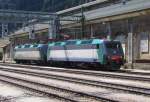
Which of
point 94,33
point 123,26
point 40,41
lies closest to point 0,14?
point 40,41

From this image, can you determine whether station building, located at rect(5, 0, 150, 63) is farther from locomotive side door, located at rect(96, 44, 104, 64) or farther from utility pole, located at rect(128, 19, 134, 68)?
locomotive side door, located at rect(96, 44, 104, 64)

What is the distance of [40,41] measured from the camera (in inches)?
2093

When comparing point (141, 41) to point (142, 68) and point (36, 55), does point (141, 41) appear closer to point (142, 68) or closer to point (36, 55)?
point (142, 68)

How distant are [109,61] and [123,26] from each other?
11.3 metres

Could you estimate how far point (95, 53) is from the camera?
36594 millimetres

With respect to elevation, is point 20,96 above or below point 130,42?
below

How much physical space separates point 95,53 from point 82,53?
8.24 feet

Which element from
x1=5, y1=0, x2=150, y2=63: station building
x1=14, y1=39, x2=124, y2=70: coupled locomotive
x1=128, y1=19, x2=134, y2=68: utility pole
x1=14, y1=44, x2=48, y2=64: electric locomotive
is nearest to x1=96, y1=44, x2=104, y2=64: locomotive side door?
x1=14, y1=39, x2=124, y2=70: coupled locomotive

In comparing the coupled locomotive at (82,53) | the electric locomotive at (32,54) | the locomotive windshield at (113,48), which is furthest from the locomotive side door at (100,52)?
the electric locomotive at (32,54)

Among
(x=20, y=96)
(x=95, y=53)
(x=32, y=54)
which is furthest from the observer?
(x=32, y=54)

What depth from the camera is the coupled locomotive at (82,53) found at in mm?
35844

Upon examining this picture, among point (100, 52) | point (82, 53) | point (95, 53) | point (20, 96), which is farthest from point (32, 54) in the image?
point (20, 96)

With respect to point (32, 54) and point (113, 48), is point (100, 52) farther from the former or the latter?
point (32, 54)

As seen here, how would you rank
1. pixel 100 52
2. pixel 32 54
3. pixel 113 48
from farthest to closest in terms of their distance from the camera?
1. pixel 32 54
2. pixel 113 48
3. pixel 100 52
